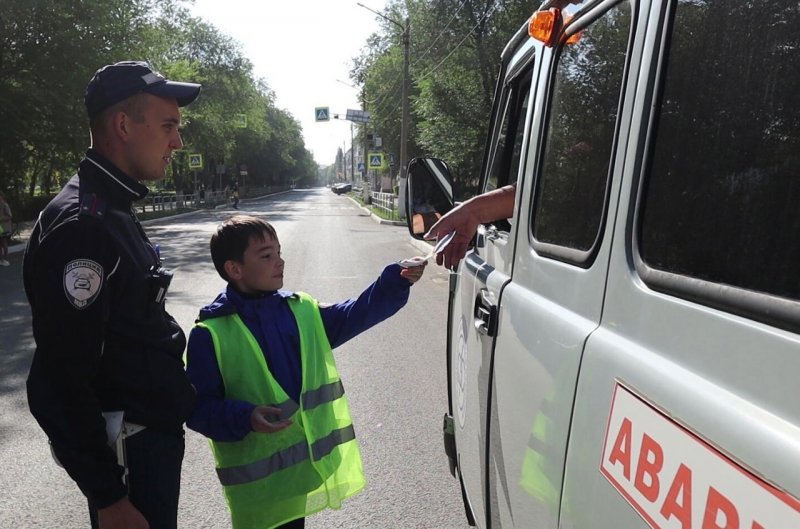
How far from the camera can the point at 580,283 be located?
4.65 ft

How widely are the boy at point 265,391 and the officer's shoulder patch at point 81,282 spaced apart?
1.81ft

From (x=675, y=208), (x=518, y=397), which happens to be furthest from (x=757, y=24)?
(x=518, y=397)

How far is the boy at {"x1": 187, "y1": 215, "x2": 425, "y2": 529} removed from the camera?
2047 mm

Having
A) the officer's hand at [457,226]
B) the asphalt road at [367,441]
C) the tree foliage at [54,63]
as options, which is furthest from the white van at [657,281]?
the tree foliage at [54,63]

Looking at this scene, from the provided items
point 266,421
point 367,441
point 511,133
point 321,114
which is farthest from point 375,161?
point 266,421

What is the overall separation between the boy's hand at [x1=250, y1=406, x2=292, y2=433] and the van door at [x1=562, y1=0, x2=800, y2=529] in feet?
3.23

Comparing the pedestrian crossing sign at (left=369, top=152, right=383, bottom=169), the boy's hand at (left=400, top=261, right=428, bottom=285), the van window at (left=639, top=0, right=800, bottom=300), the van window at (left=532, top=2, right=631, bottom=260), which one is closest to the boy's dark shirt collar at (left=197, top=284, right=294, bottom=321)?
the boy's hand at (left=400, top=261, right=428, bottom=285)

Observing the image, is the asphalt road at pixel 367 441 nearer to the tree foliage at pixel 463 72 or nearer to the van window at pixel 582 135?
the van window at pixel 582 135

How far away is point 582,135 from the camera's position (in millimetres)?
1605

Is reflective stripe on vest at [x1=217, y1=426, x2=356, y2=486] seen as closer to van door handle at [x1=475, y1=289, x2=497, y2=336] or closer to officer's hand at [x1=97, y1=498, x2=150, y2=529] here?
officer's hand at [x1=97, y1=498, x2=150, y2=529]

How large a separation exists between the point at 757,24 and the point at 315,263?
12.9 meters

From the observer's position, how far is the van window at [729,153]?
908 mm

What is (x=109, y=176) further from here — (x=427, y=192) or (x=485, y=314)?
(x=427, y=192)

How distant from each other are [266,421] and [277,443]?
0.18 m
